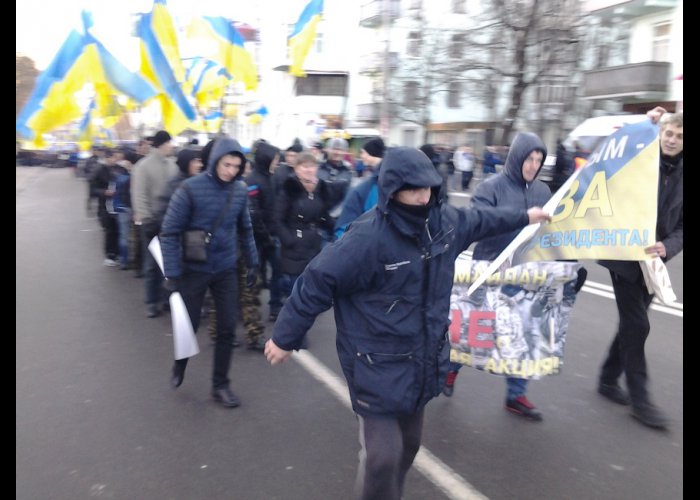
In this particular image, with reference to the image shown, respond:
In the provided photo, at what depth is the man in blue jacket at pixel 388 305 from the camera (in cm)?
278

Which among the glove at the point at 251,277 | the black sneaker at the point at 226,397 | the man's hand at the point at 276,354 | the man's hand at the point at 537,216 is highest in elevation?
the man's hand at the point at 537,216

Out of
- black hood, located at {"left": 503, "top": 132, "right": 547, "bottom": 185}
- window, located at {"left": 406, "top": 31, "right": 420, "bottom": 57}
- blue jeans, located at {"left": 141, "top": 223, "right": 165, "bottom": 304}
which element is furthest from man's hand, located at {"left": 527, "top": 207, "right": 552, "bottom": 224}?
window, located at {"left": 406, "top": 31, "right": 420, "bottom": 57}

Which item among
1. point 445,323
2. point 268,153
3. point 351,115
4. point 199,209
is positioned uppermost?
point 351,115

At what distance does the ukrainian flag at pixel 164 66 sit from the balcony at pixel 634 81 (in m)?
21.5

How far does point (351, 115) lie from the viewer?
51.3 metres

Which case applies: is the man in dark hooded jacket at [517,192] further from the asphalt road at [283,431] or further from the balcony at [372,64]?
the balcony at [372,64]

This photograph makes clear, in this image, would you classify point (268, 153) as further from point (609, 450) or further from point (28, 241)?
point (28, 241)

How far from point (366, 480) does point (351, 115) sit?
49815 mm

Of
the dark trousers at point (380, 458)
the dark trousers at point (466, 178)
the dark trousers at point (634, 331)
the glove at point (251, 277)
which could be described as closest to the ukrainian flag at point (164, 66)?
the glove at point (251, 277)

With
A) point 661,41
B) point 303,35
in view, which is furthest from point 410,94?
point 303,35

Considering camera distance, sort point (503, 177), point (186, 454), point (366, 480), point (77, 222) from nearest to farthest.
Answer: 1. point (366, 480)
2. point (186, 454)
3. point (503, 177)
4. point (77, 222)

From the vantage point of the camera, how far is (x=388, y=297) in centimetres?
283

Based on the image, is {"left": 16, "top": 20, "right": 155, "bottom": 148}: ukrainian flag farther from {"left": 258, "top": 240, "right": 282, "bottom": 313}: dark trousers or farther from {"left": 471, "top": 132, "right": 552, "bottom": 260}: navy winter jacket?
{"left": 471, "top": 132, "right": 552, "bottom": 260}: navy winter jacket

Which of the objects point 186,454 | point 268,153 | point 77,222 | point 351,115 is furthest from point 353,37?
point 186,454
